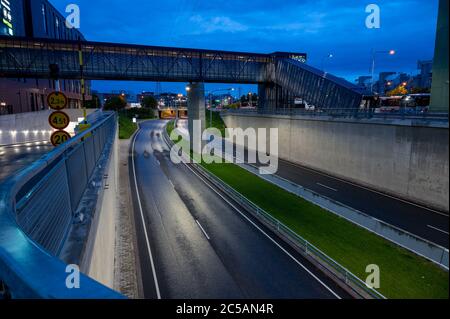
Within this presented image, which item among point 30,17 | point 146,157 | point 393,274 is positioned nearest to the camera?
point 393,274

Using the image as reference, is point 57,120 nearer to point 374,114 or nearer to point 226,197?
point 226,197

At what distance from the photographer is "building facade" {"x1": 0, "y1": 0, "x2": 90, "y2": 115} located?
187 feet

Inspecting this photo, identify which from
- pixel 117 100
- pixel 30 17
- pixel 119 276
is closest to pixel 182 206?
pixel 119 276

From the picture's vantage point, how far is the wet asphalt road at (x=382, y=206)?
19.3 meters

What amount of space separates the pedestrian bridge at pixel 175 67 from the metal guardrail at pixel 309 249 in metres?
25.5

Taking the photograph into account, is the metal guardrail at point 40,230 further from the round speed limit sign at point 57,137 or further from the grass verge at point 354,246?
the grass verge at point 354,246

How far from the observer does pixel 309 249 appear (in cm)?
1764

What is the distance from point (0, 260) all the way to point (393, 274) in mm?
16985

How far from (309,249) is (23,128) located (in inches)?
2042

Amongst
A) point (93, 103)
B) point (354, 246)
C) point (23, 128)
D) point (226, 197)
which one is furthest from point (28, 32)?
point (354, 246)

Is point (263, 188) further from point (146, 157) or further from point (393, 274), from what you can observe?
point (146, 157)

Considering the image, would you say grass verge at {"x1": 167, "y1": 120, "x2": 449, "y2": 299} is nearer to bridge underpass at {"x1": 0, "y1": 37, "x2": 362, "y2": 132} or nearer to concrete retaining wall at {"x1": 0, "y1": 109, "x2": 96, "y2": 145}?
bridge underpass at {"x1": 0, "y1": 37, "x2": 362, "y2": 132}
